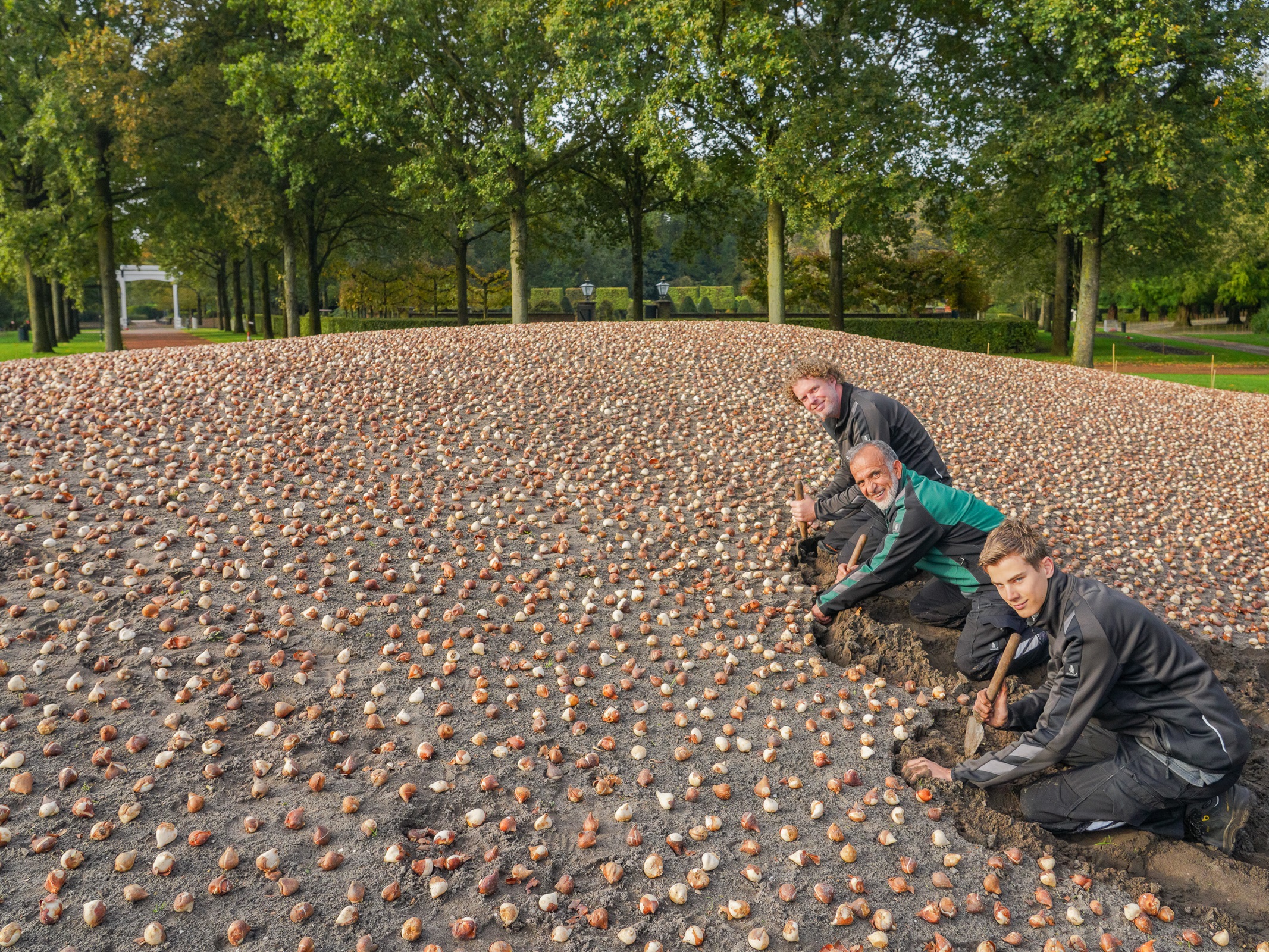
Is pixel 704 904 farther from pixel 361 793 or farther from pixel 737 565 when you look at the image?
pixel 737 565

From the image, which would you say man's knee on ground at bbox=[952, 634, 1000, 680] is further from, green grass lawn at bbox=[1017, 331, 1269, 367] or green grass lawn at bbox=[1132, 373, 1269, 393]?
green grass lawn at bbox=[1017, 331, 1269, 367]

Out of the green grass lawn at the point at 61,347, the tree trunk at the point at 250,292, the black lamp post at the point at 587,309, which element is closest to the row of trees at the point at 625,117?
the green grass lawn at the point at 61,347

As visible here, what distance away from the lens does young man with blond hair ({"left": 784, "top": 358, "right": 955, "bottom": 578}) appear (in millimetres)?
5348

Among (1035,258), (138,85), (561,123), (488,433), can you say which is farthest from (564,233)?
(488,433)

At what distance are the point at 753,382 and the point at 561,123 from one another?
46.8 ft

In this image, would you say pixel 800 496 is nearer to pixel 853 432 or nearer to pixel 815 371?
pixel 853 432

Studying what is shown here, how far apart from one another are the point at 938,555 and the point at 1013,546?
149cm

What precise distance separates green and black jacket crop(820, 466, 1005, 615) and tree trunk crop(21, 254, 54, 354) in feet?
91.9

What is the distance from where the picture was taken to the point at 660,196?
2658cm

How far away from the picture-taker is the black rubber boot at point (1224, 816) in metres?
3.48

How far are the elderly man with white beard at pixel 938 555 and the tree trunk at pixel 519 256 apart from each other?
1818cm

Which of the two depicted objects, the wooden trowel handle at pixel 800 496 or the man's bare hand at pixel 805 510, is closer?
the man's bare hand at pixel 805 510

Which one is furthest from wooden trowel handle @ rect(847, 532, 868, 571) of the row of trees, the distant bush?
the distant bush

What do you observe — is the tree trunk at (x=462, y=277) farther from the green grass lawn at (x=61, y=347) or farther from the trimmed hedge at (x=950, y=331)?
the green grass lawn at (x=61, y=347)
